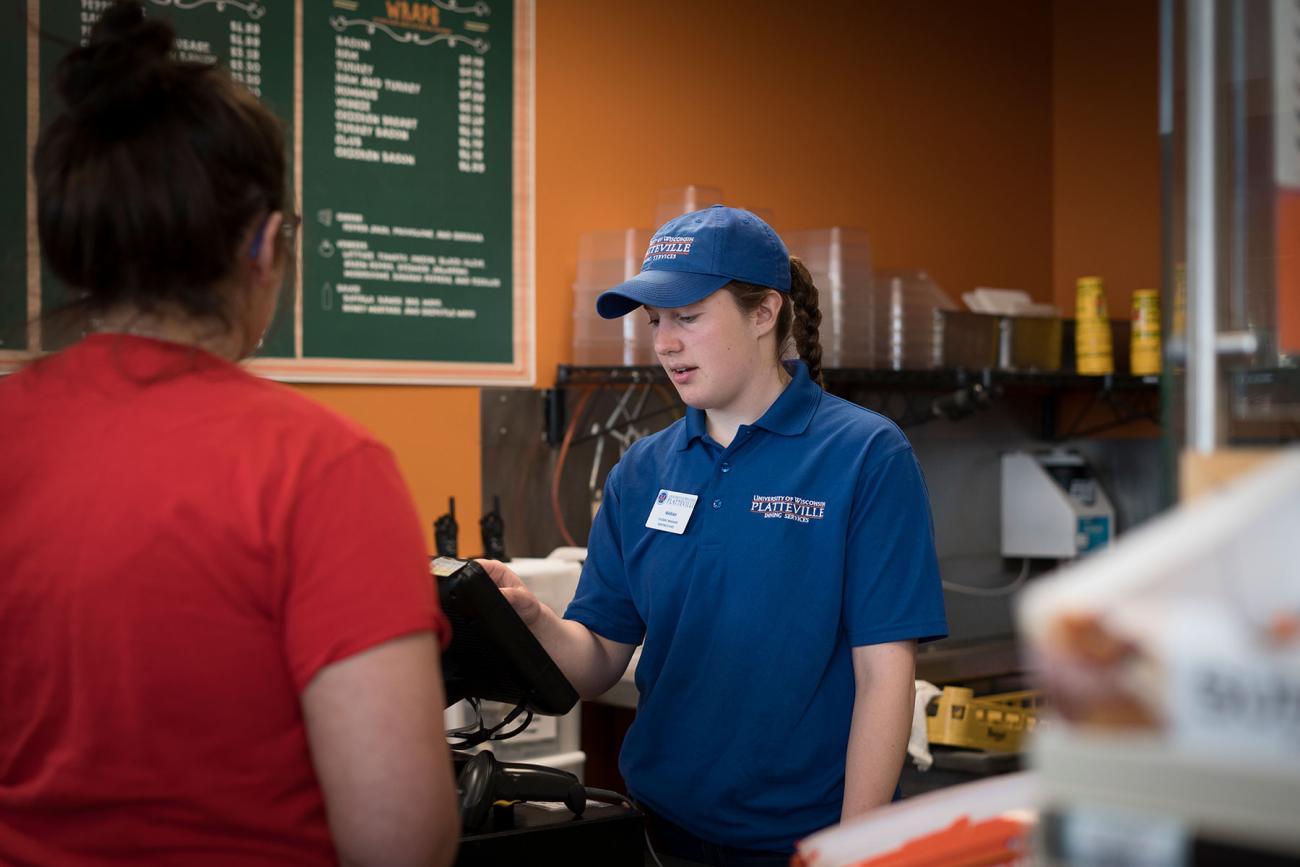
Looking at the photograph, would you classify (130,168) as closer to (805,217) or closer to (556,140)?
(556,140)

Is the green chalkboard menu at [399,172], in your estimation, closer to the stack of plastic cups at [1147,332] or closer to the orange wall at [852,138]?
the orange wall at [852,138]

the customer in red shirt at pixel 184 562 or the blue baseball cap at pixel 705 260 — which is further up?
the blue baseball cap at pixel 705 260

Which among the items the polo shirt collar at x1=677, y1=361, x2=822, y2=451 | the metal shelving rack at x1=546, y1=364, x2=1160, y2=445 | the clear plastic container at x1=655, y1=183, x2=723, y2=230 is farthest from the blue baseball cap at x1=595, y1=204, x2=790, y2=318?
the clear plastic container at x1=655, y1=183, x2=723, y2=230

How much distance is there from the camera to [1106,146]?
488 centimetres

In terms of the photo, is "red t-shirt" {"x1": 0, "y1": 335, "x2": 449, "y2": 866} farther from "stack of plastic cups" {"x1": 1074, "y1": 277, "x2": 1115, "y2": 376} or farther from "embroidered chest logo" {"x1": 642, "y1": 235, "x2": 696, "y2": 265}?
"stack of plastic cups" {"x1": 1074, "y1": 277, "x2": 1115, "y2": 376}

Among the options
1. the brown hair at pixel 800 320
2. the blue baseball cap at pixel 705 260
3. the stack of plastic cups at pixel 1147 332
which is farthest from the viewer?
the stack of plastic cups at pixel 1147 332

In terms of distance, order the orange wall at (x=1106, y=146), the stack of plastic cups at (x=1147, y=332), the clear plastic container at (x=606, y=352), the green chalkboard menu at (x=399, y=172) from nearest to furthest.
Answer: the green chalkboard menu at (x=399, y=172)
the clear plastic container at (x=606, y=352)
the stack of plastic cups at (x=1147, y=332)
the orange wall at (x=1106, y=146)

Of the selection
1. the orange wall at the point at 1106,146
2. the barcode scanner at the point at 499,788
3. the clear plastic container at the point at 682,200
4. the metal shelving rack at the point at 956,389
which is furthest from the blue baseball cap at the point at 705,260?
the orange wall at the point at 1106,146

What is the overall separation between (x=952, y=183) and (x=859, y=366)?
113cm

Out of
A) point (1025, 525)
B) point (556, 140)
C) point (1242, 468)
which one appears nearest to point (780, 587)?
point (1242, 468)

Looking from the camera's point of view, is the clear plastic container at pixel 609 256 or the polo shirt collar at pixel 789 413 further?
the clear plastic container at pixel 609 256

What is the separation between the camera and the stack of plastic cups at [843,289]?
12.3 feet

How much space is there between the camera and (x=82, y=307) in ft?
3.49

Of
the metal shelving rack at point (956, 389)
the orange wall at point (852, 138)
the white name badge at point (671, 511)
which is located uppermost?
the orange wall at point (852, 138)
